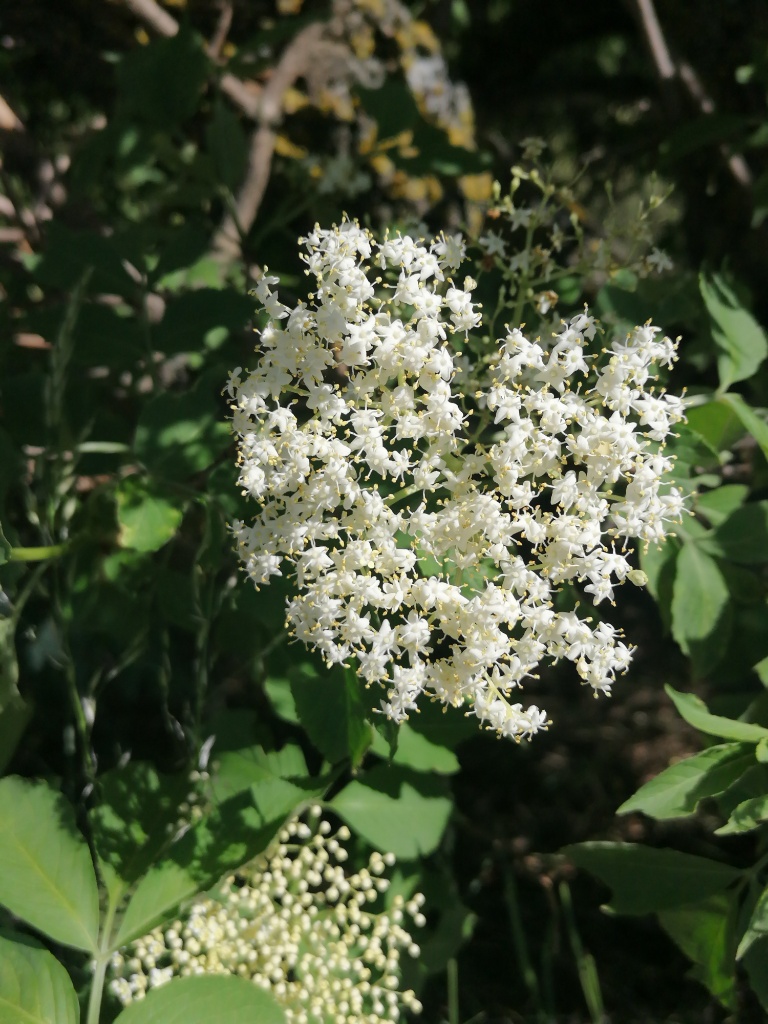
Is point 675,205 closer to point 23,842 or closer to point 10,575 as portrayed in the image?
point 10,575

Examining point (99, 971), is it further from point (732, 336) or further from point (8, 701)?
point (732, 336)

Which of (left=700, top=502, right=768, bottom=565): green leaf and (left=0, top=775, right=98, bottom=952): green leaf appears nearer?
(left=0, top=775, right=98, bottom=952): green leaf

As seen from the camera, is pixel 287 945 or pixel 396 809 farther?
pixel 396 809

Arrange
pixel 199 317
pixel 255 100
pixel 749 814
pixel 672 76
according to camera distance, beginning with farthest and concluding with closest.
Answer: pixel 255 100 < pixel 672 76 < pixel 199 317 < pixel 749 814

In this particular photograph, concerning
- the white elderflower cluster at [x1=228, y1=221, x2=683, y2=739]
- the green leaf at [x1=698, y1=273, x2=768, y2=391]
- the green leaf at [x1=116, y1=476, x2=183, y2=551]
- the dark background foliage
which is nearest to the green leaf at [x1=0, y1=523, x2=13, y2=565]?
the dark background foliage

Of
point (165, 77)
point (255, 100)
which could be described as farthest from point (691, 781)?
point (255, 100)

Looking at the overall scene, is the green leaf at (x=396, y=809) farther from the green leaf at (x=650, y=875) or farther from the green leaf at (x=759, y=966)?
the green leaf at (x=759, y=966)

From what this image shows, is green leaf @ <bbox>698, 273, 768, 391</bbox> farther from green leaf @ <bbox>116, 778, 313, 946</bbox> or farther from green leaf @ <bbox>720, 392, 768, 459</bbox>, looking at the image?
green leaf @ <bbox>116, 778, 313, 946</bbox>

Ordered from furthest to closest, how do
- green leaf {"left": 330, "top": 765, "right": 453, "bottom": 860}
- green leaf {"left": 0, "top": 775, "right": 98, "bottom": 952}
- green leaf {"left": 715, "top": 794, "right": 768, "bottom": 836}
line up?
1. green leaf {"left": 330, "top": 765, "right": 453, "bottom": 860}
2. green leaf {"left": 0, "top": 775, "right": 98, "bottom": 952}
3. green leaf {"left": 715, "top": 794, "right": 768, "bottom": 836}
